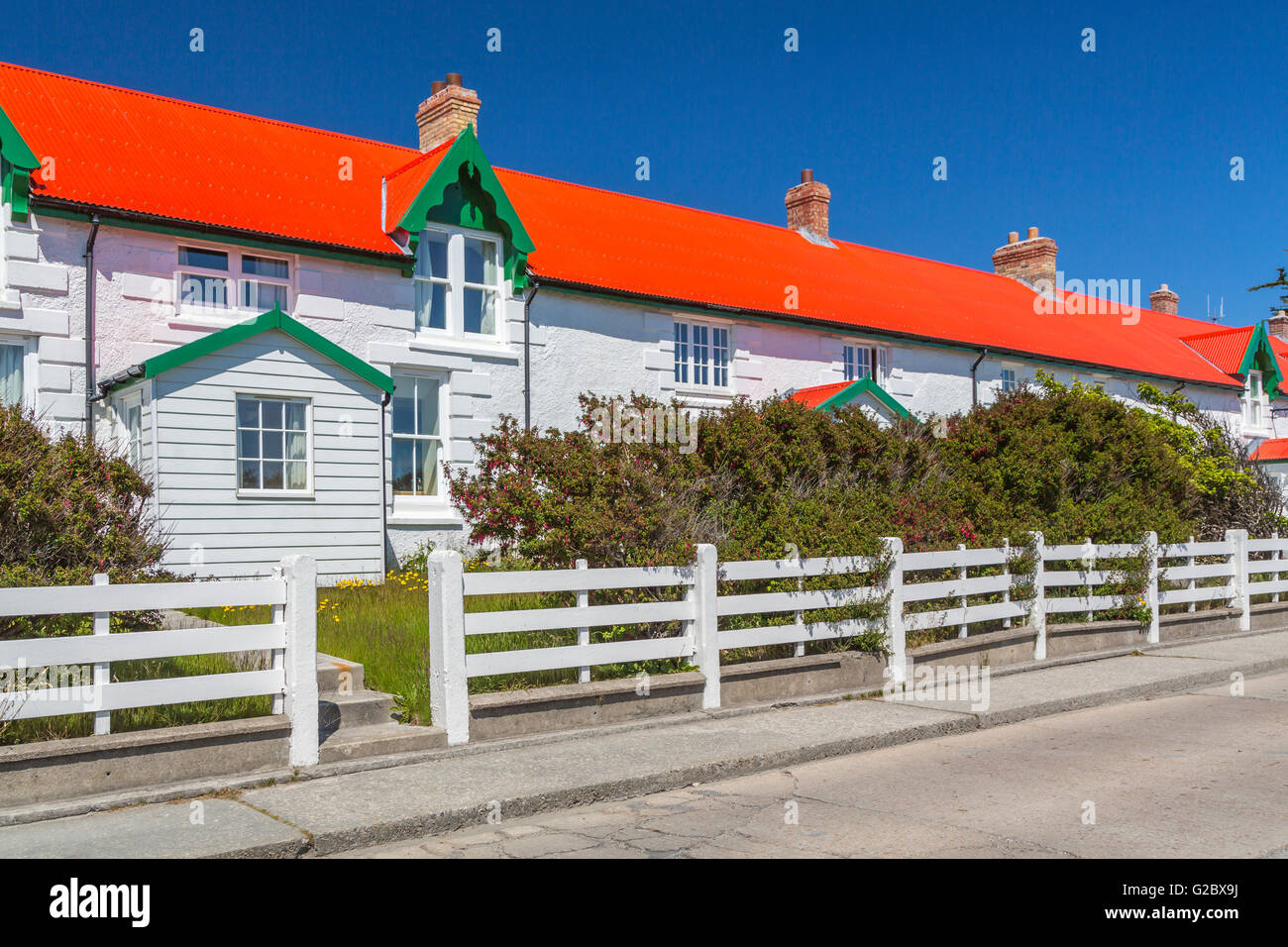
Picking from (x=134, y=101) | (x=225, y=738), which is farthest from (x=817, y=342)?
(x=225, y=738)

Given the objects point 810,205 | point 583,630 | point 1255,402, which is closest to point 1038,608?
point 583,630

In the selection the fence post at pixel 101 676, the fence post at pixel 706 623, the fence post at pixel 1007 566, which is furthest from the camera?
the fence post at pixel 1007 566

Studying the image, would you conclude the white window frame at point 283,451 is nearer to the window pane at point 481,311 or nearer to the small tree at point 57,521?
the window pane at point 481,311

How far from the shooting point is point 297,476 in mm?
15523

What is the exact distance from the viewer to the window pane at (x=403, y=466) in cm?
1783

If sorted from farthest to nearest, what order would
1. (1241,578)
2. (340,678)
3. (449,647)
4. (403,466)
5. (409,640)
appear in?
(403,466) < (1241,578) < (409,640) < (340,678) < (449,647)

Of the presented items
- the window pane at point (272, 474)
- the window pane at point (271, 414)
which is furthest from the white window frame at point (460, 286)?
the window pane at point (272, 474)

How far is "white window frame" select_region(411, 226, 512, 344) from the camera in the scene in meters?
18.7

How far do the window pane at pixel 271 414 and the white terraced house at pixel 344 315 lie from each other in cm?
3

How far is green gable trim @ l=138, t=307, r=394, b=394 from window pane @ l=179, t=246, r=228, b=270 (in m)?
1.58

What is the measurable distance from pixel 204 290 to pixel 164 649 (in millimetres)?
10912

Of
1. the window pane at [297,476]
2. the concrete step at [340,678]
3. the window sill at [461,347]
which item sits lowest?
the concrete step at [340,678]

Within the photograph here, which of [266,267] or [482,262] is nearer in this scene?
[266,267]

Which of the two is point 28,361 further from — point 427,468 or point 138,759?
point 138,759
